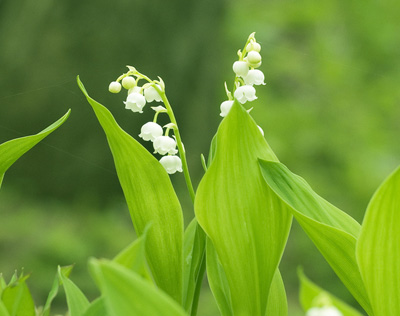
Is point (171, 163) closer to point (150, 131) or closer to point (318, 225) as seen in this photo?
point (150, 131)

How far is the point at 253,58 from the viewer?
1.71 ft

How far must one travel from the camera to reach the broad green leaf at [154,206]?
0.53 metres

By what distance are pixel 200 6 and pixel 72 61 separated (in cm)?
75

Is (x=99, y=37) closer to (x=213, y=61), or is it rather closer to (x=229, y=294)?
(x=213, y=61)

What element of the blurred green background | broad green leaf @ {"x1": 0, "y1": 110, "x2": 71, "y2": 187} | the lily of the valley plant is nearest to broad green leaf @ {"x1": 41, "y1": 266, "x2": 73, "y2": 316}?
the lily of the valley plant

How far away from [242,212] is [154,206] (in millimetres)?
102

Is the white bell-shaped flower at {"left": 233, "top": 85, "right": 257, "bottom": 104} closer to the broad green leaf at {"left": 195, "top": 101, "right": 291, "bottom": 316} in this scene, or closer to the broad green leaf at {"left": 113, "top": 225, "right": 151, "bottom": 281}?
the broad green leaf at {"left": 195, "top": 101, "right": 291, "bottom": 316}

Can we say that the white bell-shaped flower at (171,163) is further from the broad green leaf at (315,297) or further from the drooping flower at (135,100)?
the broad green leaf at (315,297)

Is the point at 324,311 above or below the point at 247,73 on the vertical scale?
below

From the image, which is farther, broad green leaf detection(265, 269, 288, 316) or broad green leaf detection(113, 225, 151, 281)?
broad green leaf detection(265, 269, 288, 316)

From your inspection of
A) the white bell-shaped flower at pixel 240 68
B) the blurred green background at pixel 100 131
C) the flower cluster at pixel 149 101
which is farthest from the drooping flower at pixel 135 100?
the blurred green background at pixel 100 131

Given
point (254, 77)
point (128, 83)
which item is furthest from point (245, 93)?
point (128, 83)

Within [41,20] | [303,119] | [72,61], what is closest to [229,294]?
[72,61]

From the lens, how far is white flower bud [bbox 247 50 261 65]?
1.70 feet
